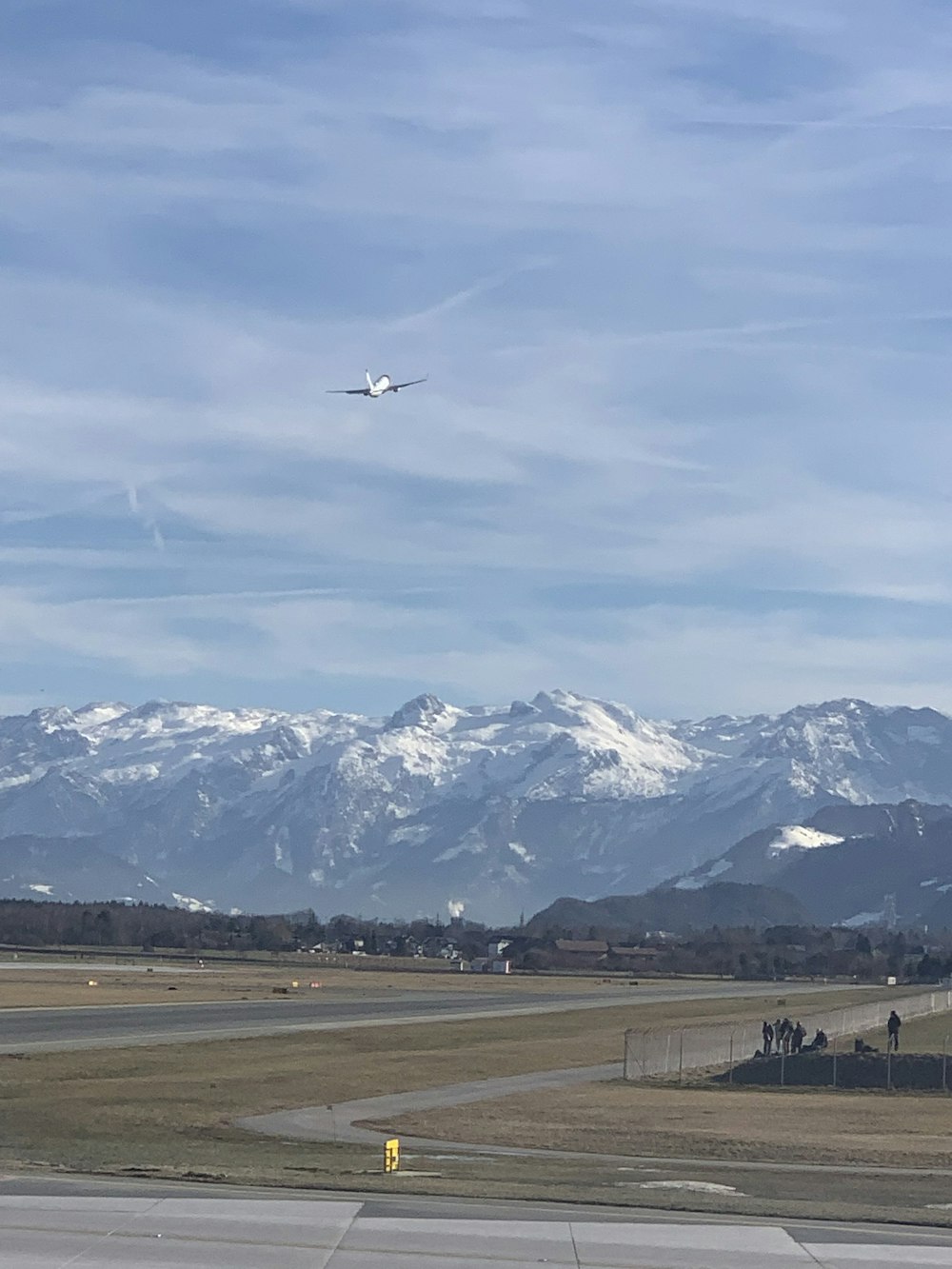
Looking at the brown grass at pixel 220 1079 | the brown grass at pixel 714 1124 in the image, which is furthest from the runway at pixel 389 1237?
the brown grass at pixel 714 1124

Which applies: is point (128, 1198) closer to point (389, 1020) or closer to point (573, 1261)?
point (573, 1261)

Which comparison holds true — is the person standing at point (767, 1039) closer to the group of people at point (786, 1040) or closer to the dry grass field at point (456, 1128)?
the group of people at point (786, 1040)

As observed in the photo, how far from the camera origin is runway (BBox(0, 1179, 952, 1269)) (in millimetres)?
Answer: 22498

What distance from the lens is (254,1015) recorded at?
96188mm

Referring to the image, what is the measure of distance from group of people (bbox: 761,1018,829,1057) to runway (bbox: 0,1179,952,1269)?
42.3 metres

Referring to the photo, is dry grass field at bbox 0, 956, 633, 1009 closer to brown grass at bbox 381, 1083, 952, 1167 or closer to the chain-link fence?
the chain-link fence

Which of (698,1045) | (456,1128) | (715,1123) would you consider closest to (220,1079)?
(456,1128)

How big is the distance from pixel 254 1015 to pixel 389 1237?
73680 millimetres

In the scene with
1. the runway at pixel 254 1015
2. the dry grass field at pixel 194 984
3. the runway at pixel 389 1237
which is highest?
the dry grass field at pixel 194 984

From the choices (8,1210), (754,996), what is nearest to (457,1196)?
(8,1210)

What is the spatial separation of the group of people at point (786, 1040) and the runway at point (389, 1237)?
42308mm

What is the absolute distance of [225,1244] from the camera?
75.9 ft

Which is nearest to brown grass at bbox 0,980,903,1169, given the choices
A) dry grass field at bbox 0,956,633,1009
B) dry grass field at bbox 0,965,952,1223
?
dry grass field at bbox 0,965,952,1223

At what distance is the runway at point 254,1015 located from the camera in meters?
74.2
